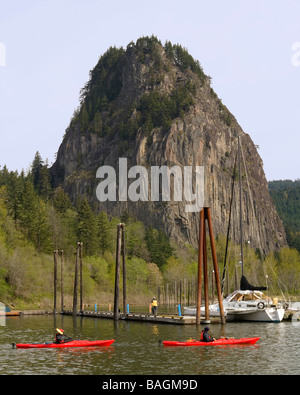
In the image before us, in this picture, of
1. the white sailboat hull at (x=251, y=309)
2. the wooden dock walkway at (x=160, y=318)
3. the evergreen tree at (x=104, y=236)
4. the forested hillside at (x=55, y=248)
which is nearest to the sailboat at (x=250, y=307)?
the white sailboat hull at (x=251, y=309)

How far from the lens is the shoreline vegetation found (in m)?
91.6

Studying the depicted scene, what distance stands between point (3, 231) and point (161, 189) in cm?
9734

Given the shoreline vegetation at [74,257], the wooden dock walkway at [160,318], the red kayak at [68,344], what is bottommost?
the wooden dock walkway at [160,318]

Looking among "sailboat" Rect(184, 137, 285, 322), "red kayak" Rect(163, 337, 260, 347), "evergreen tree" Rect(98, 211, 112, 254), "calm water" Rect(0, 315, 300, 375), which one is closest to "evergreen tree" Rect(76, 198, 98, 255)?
"evergreen tree" Rect(98, 211, 112, 254)

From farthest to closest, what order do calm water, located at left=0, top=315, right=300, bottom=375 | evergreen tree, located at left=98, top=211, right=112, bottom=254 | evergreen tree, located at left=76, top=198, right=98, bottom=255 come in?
evergreen tree, located at left=98, top=211, right=112, bottom=254 → evergreen tree, located at left=76, top=198, right=98, bottom=255 → calm water, located at left=0, top=315, right=300, bottom=375

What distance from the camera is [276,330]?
50.0m

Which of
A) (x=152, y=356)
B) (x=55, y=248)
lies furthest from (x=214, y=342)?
(x=55, y=248)

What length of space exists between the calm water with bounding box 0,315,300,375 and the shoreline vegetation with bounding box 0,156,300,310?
33931 millimetres

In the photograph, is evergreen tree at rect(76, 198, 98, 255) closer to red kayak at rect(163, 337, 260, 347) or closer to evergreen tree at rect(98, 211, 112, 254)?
evergreen tree at rect(98, 211, 112, 254)

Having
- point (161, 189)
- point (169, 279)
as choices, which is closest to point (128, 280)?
point (169, 279)

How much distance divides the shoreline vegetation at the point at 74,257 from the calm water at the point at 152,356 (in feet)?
111

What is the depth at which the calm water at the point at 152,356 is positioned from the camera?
28.8 meters

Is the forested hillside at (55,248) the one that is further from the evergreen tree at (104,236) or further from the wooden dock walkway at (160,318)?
the wooden dock walkway at (160,318)
